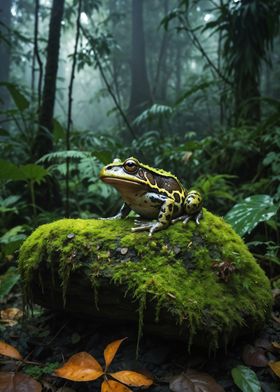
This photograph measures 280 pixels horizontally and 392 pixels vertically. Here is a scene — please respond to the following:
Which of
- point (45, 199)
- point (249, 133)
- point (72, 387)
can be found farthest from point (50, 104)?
point (72, 387)

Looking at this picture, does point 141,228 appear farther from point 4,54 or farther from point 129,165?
point 4,54

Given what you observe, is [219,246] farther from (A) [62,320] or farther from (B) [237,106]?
(B) [237,106]

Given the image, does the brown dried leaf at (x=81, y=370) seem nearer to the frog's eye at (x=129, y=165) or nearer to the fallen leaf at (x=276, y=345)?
the fallen leaf at (x=276, y=345)

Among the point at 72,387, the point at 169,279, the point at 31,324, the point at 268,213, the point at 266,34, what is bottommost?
the point at 31,324

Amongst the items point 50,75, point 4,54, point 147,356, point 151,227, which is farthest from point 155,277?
point 4,54

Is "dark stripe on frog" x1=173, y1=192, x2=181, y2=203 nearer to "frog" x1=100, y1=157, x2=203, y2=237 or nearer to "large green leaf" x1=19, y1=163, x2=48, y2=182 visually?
"frog" x1=100, y1=157, x2=203, y2=237
